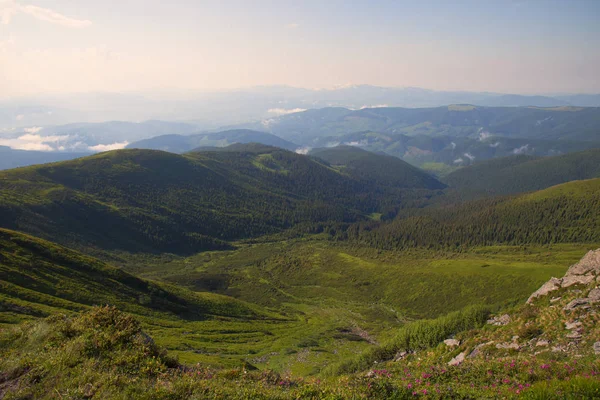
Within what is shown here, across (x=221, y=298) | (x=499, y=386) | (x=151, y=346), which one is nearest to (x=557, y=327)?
(x=499, y=386)

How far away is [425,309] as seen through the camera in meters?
107

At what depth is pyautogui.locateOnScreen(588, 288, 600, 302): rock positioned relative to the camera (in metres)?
25.5

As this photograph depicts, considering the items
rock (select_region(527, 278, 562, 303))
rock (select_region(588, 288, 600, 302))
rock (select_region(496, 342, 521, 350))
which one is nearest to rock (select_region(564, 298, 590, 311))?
rock (select_region(588, 288, 600, 302))

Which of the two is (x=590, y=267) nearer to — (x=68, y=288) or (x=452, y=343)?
(x=452, y=343)

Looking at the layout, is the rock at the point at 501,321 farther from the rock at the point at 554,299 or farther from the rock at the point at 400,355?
the rock at the point at 400,355

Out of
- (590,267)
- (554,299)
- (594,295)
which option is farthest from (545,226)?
(594,295)

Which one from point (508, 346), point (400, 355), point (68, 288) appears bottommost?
point (400, 355)

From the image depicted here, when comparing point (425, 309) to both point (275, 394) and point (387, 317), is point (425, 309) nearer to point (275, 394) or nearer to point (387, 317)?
point (387, 317)

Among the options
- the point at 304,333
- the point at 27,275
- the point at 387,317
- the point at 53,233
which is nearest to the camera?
the point at 27,275

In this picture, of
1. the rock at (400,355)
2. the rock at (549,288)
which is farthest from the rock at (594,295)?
the rock at (400,355)

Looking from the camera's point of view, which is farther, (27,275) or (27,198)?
(27,198)

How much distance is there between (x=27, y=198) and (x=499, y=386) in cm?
21970

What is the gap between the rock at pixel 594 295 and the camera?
83.6 ft

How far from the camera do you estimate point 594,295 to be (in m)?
26.0
